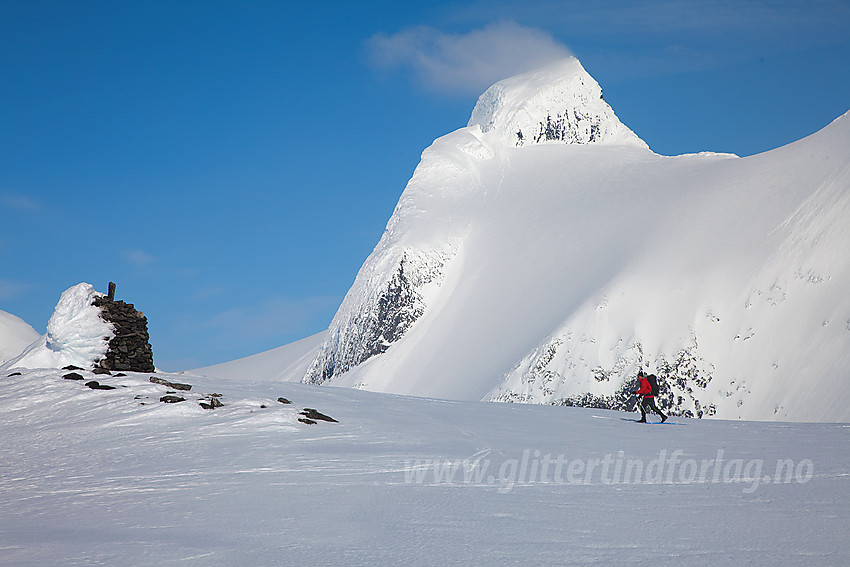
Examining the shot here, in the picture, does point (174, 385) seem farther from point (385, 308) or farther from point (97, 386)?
point (385, 308)

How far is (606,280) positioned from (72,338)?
60.9 meters

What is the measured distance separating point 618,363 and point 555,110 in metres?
68.4

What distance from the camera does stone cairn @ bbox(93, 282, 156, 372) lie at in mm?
20469

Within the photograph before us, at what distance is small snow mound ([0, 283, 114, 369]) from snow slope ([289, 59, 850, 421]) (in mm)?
50091

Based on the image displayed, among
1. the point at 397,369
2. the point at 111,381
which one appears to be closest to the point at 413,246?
the point at 397,369

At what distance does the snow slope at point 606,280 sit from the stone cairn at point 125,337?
48.9 meters

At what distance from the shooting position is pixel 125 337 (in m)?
20.8

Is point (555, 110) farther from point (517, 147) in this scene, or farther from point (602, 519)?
point (602, 519)

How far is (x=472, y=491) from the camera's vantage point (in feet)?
30.2

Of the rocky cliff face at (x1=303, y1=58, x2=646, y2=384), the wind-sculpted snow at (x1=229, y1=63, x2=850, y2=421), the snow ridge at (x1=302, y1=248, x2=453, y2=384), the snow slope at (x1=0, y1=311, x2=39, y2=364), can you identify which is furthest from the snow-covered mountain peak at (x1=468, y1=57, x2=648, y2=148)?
the snow slope at (x1=0, y1=311, x2=39, y2=364)

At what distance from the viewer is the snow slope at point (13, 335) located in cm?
4622

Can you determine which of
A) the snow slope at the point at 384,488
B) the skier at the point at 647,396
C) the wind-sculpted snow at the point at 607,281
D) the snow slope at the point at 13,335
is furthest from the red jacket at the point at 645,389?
the snow slope at the point at 13,335

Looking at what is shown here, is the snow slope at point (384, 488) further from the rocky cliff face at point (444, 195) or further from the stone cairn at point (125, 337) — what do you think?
the rocky cliff face at point (444, 195)

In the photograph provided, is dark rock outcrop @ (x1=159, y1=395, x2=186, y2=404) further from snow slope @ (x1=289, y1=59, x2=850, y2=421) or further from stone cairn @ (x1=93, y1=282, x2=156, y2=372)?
snow slope @ (x1=289, y1=59, x2=850, y2=421)
